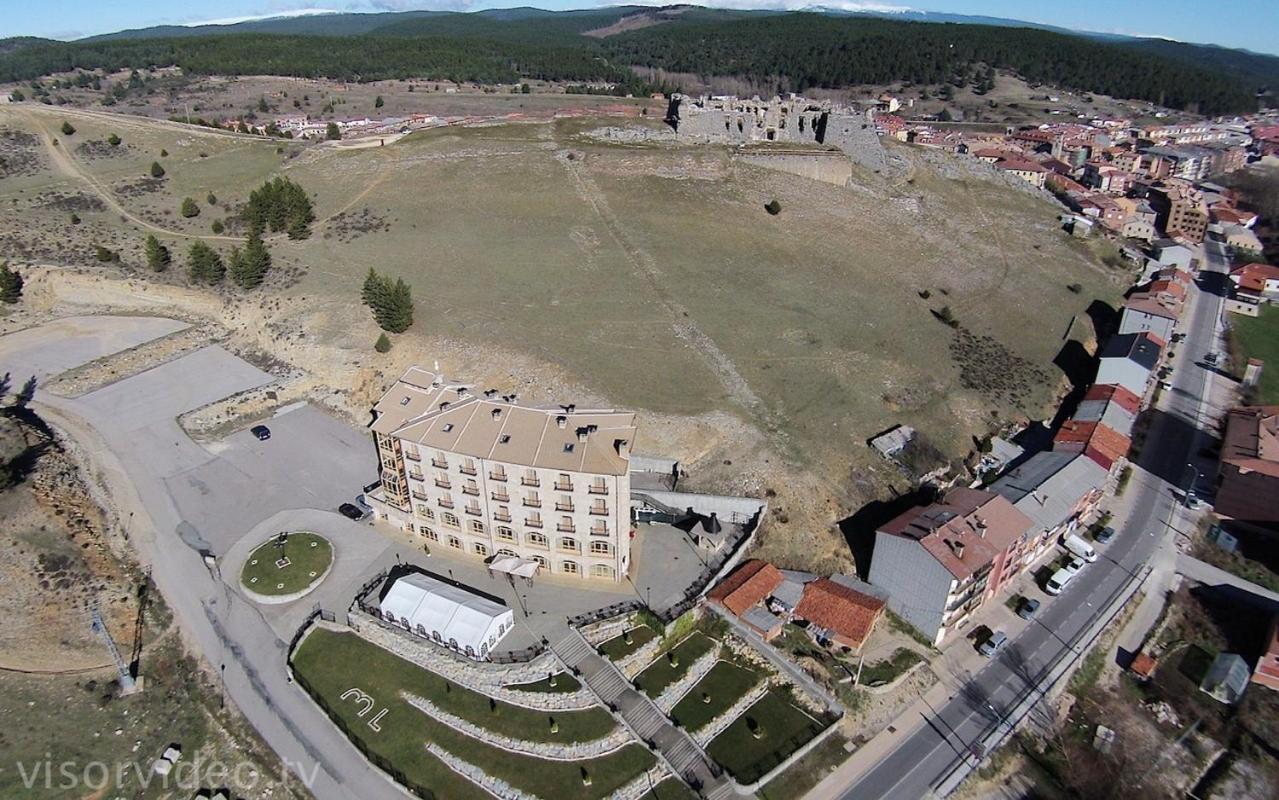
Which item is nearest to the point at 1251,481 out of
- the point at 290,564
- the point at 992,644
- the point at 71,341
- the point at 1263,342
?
the point at 992,644

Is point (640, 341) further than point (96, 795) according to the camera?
Yes

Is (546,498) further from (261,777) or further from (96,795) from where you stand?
(96,795)

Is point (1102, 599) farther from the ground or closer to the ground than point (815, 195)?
closer to the ground

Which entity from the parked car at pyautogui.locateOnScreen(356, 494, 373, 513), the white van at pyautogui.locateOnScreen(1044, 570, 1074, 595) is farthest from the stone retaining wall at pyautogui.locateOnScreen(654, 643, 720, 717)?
the parked car at pyautogui.locateOnScreen(356, 494, 373, 513)

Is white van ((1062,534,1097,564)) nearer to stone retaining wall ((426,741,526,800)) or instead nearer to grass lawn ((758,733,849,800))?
grass lawn ((758,733,849,800))

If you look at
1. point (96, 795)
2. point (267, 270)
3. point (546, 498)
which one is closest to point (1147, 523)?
point (546, 498)

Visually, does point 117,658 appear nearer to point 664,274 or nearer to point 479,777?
point 479,777
